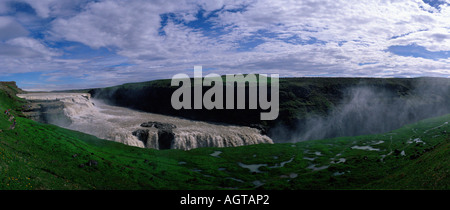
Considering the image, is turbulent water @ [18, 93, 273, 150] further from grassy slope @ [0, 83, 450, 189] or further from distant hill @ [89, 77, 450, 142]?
distant hill @ [89, 77, 450, 142]

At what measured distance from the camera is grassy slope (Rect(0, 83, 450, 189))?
79.6 ft

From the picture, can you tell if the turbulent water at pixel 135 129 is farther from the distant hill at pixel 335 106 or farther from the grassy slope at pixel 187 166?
the distant hill at pixel 335 106

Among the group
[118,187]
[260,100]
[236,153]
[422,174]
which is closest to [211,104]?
[260,100]

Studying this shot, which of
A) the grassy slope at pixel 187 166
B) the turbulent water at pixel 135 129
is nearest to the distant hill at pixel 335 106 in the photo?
the turbulent water at pixel 135 129

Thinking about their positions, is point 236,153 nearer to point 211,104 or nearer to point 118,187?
point 118,187

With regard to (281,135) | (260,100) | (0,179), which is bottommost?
(281,135)

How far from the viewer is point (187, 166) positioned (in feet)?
149

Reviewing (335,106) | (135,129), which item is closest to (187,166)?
(135,129)

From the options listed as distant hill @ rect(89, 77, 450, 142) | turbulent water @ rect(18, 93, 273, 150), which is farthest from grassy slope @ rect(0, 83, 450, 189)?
distant hill @ rect(89, 77, 450, 142)

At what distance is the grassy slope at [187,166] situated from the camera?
955 inches

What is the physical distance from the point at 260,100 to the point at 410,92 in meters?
69.6

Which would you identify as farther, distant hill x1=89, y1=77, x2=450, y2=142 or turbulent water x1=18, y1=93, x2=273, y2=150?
distant hill x1=89, y1=77, x2=450, y2=142
